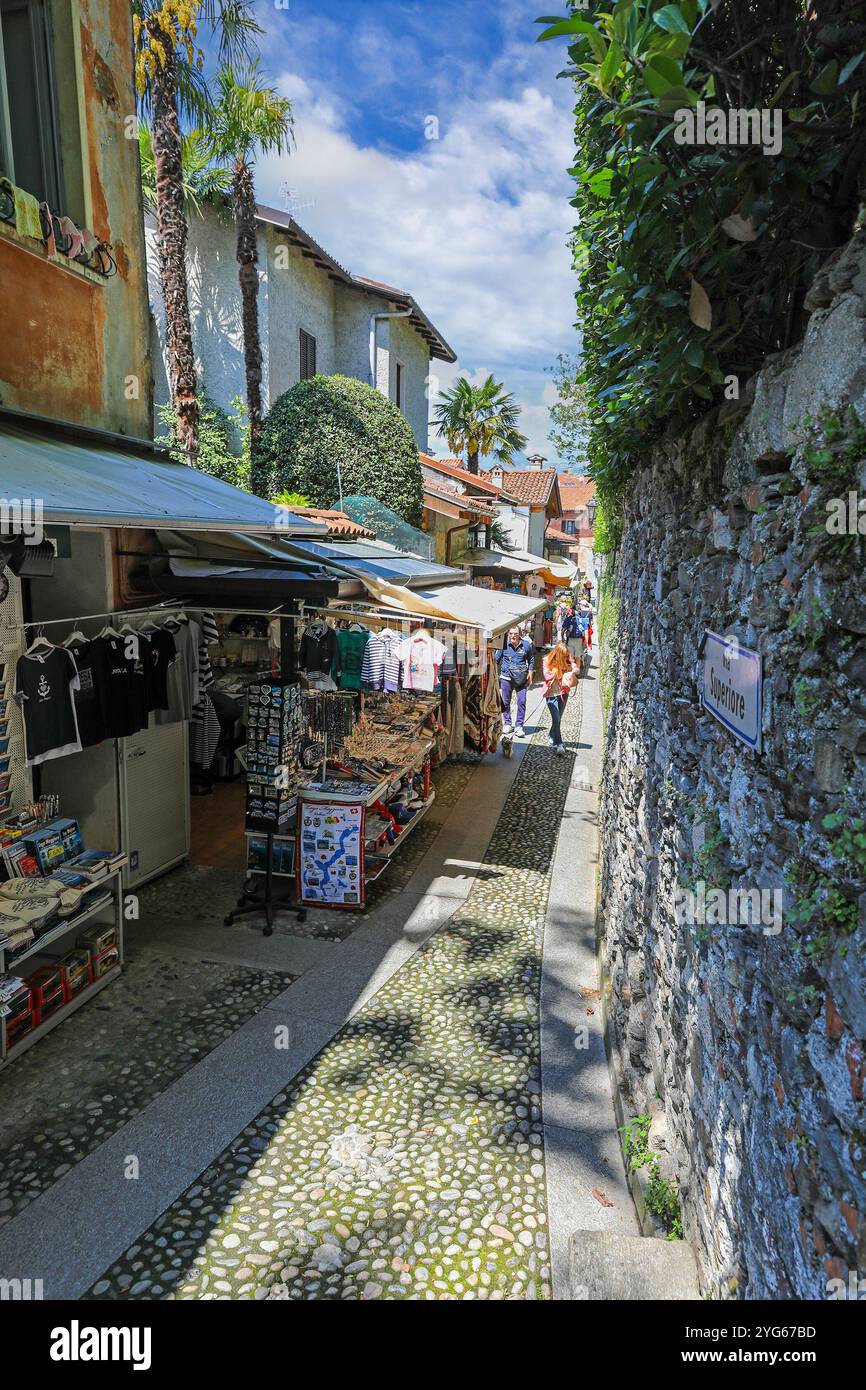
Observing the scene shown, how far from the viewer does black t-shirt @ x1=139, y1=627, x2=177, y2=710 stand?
22.9ft

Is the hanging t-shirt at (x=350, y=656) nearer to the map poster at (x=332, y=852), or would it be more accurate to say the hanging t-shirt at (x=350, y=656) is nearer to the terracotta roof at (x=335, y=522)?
the map poster at (x=332, y=852)

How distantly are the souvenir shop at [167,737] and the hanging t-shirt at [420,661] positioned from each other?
22 millimetres

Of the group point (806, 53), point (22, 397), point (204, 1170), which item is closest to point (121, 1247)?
point (204, 1170)

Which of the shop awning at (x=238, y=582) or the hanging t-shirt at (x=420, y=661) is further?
the hanging t-shirt at (x=420, y=661)

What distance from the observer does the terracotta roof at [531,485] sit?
34.8 meters

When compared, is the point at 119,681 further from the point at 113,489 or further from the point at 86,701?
the point at 113,489

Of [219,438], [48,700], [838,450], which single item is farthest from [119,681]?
[219,438]

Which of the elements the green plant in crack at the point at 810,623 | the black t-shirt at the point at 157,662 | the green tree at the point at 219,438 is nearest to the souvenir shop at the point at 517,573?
the green tree at the point at 219,438

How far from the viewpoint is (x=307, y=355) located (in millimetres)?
18359

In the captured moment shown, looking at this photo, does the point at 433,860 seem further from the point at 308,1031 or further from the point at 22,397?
the point at 22,397

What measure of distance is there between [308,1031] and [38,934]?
195cm

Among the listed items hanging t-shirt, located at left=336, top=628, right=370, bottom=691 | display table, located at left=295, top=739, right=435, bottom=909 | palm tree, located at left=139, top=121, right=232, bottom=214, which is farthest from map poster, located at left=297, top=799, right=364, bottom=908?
palm tree, located at left=139, top=121, right=232, bottom=214

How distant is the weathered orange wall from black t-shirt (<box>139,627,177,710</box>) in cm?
202

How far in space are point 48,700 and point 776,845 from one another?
5334 mm
